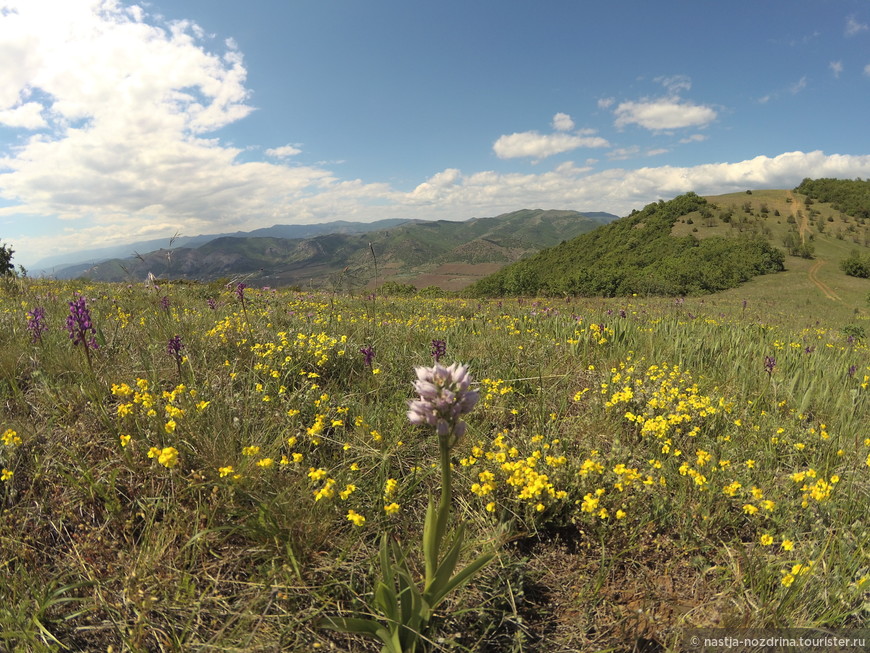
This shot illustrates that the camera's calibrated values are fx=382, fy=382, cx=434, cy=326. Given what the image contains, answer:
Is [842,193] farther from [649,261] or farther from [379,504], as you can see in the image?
[379,504]

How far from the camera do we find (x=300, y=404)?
3.92 m

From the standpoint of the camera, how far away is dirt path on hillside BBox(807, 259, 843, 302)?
3216cm

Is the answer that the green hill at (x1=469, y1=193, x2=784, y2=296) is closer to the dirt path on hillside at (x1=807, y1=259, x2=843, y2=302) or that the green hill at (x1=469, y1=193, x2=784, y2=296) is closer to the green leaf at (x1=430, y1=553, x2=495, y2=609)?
the dirt path on hillside at (x1=807, y1=259, x2=843, y2=302)

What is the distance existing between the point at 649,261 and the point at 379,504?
6863 cm

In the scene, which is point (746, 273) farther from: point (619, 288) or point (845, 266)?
point (619, 288)

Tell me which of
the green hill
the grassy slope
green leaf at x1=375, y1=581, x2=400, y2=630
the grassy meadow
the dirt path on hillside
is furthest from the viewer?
the green hill

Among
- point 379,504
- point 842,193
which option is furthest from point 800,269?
point 379,504

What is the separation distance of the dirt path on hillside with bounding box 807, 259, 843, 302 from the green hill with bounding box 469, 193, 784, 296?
3.03m

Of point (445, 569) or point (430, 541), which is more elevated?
point (430, 541)

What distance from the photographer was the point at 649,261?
60.9 metres

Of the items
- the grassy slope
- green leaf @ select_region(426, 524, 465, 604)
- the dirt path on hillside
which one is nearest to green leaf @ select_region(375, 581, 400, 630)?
green leaf @ select_region(426, 524, 465, 604)

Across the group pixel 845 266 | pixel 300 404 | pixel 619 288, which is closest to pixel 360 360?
pixel 300 404

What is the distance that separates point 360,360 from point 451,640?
3.46 meters

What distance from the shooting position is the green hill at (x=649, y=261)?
4222 centimetres
